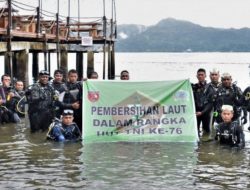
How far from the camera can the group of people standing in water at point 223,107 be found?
1066cm

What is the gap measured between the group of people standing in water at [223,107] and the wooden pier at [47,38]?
341 inches

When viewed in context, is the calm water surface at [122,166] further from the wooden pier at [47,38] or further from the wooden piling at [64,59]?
the wooden piling at [64,59]

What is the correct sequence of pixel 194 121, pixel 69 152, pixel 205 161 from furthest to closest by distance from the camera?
pixel 194 121 < pixel 69 152 < pixel 205 161

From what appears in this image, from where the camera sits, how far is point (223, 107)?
35.6 ft

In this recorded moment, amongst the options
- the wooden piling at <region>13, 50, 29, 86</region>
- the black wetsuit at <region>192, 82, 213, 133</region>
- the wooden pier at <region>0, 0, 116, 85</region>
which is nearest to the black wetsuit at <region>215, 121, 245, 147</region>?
the black wetsuit at <region>192, 82, 213, 133</region>

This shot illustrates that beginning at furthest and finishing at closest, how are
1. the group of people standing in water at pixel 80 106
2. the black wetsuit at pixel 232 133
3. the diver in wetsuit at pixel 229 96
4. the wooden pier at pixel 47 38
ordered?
the wooden pier at pixel 47 38 < the diver in wetsuit at pixel 229 96 < the group of people standing in water at pixel 80 106 < the black wetsuit at pixel 232 133

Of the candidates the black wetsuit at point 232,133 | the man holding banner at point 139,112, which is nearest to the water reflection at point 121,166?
the black wetsuit at point 232,133

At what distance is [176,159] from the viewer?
32.3 feet

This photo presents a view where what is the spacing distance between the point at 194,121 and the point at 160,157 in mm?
1737

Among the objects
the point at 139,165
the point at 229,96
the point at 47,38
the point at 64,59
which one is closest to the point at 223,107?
the point at 229,96

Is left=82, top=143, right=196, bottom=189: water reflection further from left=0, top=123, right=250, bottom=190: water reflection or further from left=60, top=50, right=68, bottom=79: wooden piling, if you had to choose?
left=60, top=50, right=68, bottom=79: wooden piling

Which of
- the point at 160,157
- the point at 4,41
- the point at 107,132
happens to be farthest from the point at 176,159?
the point at 4,41

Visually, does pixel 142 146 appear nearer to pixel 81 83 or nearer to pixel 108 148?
pixel 108 148

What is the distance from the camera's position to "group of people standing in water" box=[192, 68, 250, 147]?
35.0ft
